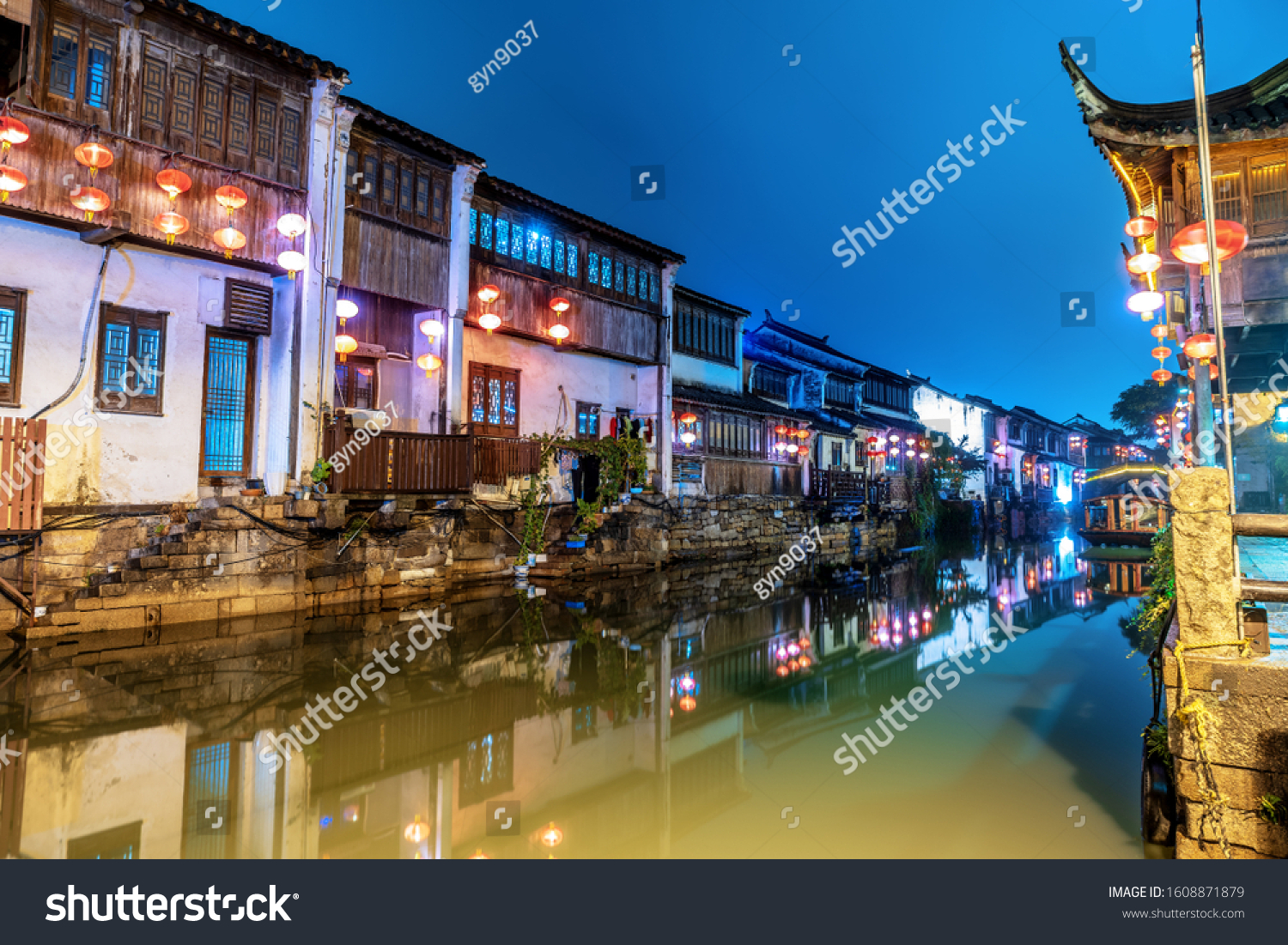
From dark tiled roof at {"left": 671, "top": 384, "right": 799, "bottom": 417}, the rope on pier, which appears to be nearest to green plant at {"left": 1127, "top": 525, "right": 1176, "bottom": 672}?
the rope on pier

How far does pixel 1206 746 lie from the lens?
14.7ft

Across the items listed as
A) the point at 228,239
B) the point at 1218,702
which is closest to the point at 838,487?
the point at 228,239

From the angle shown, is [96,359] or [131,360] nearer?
[96,359]

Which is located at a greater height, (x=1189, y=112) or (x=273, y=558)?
(x=1189, y=112)

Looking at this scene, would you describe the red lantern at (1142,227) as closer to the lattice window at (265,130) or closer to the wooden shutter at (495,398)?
the wooden shutter at (495,398)

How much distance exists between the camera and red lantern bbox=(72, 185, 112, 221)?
1110 cm

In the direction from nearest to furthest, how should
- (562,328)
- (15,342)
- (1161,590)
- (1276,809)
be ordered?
→ 1. (1276,809)
2. (1161,590)
3. (15,342)
4. (562,328)

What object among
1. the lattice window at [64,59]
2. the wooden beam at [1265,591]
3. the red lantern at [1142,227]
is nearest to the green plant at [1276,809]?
the wooden beam at [1265,591]

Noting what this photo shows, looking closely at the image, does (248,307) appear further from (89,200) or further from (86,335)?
(89,200)

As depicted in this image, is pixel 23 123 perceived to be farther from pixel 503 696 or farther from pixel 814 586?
pixel 814 586

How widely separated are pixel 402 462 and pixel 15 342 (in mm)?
6411

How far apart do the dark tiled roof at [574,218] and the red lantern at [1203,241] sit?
14559 millimetres

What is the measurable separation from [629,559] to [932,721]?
45.0 feet

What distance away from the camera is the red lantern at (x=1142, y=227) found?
11.8m
